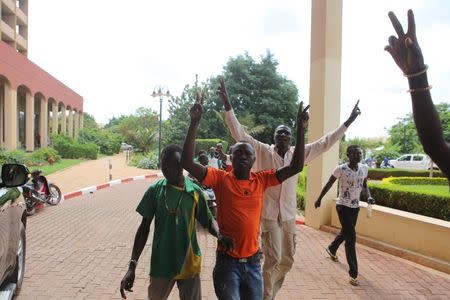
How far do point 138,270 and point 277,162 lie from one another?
Answer: 99.2 inches

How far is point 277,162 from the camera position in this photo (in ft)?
12.9

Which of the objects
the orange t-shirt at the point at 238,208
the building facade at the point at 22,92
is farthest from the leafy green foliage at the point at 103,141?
the orange t-shirt at the point at 238,208

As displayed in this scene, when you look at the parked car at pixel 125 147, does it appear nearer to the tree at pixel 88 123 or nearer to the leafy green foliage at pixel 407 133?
the tree at pixel 88 123

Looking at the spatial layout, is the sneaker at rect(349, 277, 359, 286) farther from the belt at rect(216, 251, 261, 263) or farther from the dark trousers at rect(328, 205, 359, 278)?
the belt at rect(216, 251, 261, 263)

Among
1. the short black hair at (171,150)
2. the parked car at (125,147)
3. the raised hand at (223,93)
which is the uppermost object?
the raised hand at (223,93)

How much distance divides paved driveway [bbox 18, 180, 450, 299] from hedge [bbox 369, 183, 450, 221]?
5.02 feet

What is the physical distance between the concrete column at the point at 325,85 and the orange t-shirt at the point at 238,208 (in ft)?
17.1

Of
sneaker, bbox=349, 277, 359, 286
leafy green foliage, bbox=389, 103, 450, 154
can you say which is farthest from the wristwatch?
leafy green foliage, bbox=389, 103, 450, 154

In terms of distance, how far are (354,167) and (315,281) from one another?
4.82ft

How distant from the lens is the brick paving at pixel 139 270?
452 centimetres

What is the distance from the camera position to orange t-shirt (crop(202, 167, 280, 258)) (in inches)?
105

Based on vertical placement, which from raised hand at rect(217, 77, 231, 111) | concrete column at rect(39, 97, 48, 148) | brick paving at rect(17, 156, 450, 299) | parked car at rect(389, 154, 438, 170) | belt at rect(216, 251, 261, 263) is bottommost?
brick paving at rect(17, 156, 450, 299)

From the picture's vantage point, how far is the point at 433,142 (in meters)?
1.50

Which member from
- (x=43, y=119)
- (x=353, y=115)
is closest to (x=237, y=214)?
(x=353, y=115)
